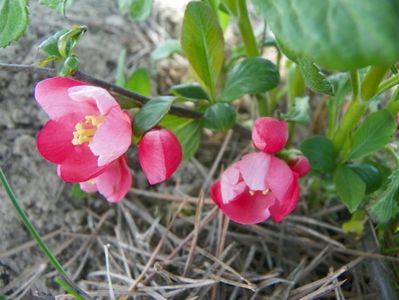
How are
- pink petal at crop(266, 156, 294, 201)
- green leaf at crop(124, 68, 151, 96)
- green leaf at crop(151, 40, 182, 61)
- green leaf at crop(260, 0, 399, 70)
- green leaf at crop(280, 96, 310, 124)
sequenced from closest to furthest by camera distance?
green leaf at crop(260, 0, 399, 70), pink petal at crop(266, 156, 294, 201), green leaf at crop(280, 96, 310, 124), green leaf at crop(124, 68, 151, 96), green leaf at crop(151, 40, 182, 61)

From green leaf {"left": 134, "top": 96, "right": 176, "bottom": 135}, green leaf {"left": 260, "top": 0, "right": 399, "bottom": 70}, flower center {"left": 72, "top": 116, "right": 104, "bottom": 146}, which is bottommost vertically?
flower center {"left": 72, "top": 116, "right": 104, "bottom": 146}

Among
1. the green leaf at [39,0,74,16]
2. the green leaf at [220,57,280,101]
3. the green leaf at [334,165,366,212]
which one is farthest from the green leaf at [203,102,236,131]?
the green leaf at [39,0,74,16]

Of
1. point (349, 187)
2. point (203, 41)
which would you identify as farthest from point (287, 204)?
point (203, 41)

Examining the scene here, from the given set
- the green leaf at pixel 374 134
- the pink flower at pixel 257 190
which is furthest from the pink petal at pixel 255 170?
the green leaf at pixel 374 134

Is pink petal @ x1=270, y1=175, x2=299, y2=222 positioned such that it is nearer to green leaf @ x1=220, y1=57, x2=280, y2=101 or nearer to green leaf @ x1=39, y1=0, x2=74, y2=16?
green leaf @ x1=220, y1=57, x2=280, y2=101

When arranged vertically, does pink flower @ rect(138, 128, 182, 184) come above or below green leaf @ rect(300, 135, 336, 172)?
above

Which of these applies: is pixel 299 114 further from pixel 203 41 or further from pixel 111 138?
pixel 111 138
